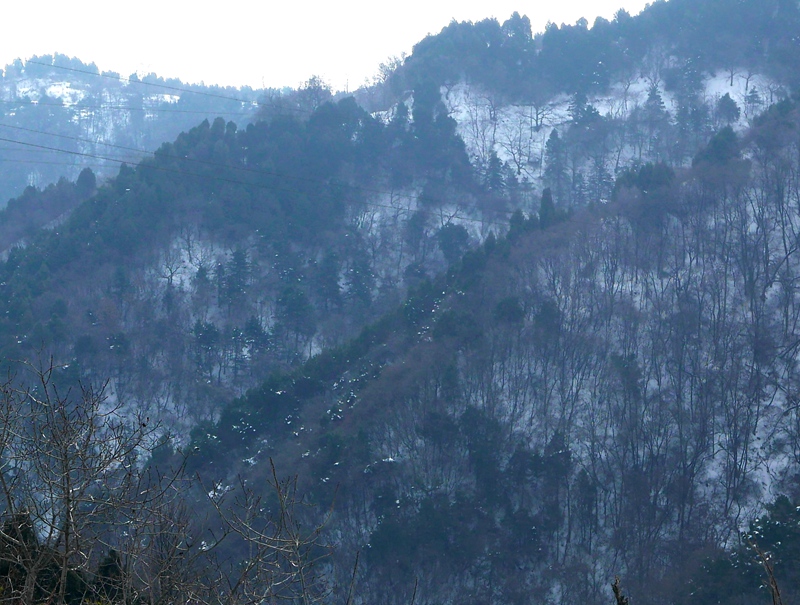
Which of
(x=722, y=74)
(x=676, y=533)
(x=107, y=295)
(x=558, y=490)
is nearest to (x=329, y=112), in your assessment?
(x=107, y=295)

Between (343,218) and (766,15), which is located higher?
(766,15)

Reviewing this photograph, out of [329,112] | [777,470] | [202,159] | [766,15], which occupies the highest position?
[766,15]

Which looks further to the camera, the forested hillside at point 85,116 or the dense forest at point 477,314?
the forested hillside at point 85,116

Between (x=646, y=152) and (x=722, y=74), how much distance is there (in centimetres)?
877

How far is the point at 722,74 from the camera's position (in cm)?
4897

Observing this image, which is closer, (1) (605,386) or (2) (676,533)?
(2) (676,533)

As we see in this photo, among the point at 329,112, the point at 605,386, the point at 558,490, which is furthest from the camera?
the point at 329,112

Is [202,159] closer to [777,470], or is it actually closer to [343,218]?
[343,218]

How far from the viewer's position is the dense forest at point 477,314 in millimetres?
25266

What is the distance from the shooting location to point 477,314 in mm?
32188

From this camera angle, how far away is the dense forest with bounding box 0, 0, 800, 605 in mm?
25266

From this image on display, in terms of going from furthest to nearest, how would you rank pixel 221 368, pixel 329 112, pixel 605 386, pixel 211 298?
1. pixel 329 112
2. pixel 211 298
3. pixel 221 368
4. pixel 605 386

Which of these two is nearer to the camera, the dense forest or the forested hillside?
the dense forest

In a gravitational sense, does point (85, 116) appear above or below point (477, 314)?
above
